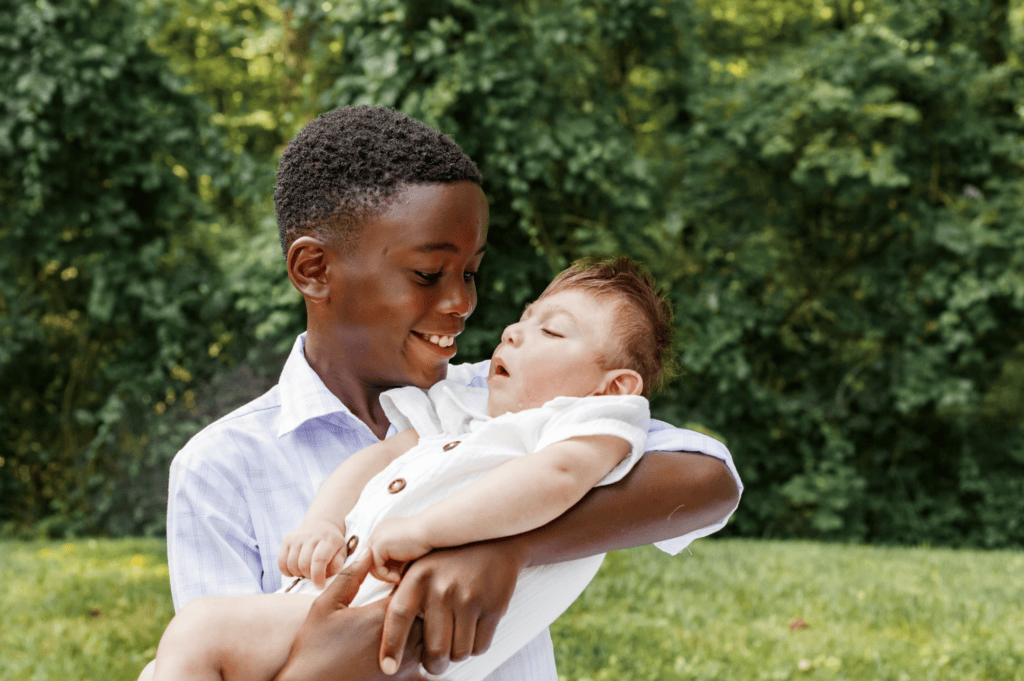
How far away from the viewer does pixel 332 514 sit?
1.38 metres

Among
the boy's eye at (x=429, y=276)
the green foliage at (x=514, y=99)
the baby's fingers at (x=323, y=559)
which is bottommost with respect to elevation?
the green foliage at (x=514, y=99)

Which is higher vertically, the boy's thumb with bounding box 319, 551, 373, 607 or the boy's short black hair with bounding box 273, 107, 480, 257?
the boy's short black hair with bounding box 273, 107, 480, 257

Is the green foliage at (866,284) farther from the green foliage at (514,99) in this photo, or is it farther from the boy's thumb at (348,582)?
the boy's thumb at (348,582)

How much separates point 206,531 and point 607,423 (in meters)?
0.65

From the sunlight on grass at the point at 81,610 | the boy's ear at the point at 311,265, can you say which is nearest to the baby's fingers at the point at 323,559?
the boy's ear at the point at 311,265

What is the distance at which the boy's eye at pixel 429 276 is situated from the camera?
4.94ft

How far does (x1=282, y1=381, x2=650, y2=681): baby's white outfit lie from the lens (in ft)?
4.36

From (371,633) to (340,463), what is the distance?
459mm

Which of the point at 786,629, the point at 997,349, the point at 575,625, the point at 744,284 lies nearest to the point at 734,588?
the point at 786,629

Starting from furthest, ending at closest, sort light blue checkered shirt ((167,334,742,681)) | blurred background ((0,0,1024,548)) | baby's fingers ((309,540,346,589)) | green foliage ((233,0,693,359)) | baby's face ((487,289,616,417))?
blurred background ((0,0,1024,548)), green foliage ((233,0,693,359)), baby's face ((487,289,616,417)), light blue checkered shirt ((167,334,742,681)), baby's fingers ((309,540,346,589))

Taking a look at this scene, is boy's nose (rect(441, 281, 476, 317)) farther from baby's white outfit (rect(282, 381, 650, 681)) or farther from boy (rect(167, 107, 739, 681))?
baby's white outfit (rect(282, 381, 650, 681))

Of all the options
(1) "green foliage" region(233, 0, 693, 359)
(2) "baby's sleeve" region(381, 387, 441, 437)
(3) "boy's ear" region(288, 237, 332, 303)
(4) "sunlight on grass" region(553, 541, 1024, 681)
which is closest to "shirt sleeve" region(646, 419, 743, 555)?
(2) "baby's sleeve" region(381, 387, 441, 437)

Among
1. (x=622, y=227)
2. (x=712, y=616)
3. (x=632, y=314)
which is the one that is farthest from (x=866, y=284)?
(x=632, y=314)

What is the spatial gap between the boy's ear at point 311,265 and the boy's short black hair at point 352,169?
0.08 feet
